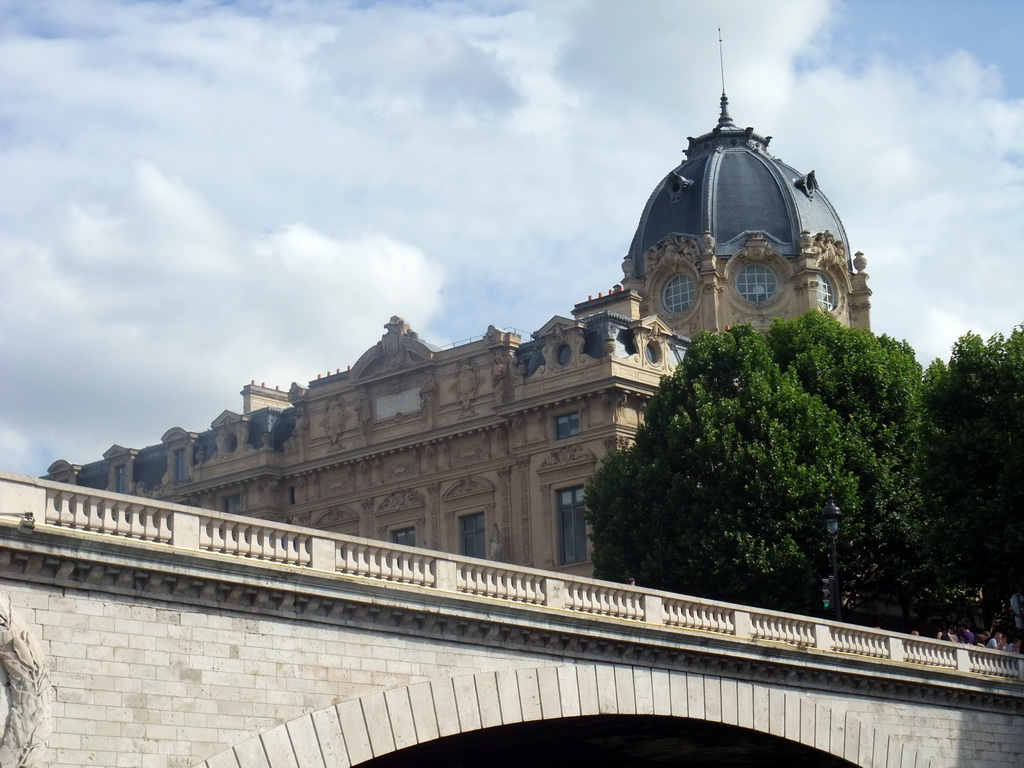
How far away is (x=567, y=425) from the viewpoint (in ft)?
226

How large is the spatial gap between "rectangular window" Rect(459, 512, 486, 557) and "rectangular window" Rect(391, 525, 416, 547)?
7.63 feet

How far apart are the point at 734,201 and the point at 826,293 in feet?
20.6

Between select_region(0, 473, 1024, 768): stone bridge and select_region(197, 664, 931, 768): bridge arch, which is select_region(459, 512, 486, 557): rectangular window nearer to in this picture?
select_region(0, 473, 1024, 768): stone bridge

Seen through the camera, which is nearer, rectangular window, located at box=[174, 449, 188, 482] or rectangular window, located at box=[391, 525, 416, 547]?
rectangular window, located at box=[391, 525, 416, 547]

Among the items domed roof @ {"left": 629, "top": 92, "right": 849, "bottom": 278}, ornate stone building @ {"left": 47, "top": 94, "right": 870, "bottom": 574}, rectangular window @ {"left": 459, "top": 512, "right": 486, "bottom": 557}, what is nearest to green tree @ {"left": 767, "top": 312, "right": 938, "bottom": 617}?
ornate stone building @ {"left": 47, "top": 94, "right": 870, "bottom": 574}

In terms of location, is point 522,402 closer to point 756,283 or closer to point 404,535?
point 404,535

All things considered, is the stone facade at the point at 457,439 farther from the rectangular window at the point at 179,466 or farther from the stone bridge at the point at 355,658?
the stone bridge at the point at 355,658

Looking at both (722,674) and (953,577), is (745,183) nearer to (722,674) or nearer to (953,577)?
(953,577)

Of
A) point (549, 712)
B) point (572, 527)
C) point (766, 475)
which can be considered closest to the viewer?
point (549, 712)

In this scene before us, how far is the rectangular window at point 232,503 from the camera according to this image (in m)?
79.6

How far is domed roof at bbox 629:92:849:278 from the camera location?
84188mm

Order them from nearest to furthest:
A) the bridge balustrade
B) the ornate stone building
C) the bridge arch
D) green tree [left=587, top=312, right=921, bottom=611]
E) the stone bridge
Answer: the stone bridge, the bridge balustrade, the bridge arch, green tree [left=587, top=312, right=921, bottom=611], the ornate stone building

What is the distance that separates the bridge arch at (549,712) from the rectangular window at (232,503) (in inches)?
1763

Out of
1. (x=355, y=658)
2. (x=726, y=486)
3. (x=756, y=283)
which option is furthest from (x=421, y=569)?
(x=756, y=283)
